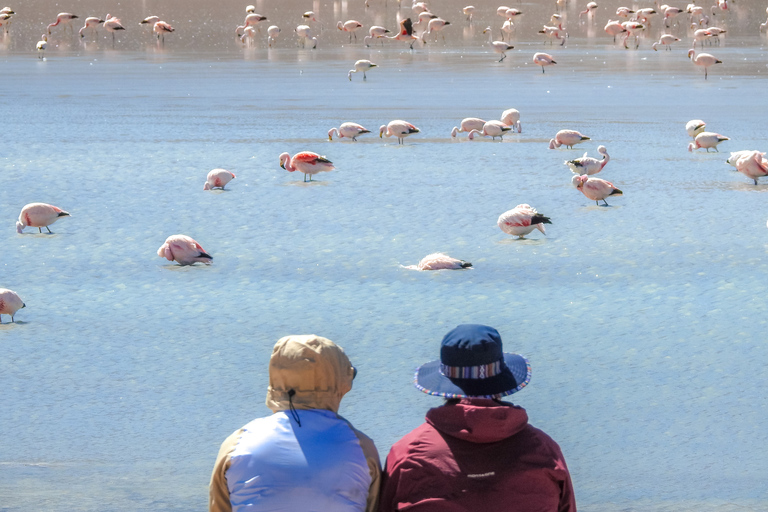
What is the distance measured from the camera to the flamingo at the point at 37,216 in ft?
25.1

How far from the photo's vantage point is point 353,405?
4.57 m

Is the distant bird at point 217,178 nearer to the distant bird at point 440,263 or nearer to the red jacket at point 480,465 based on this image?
the distant bird at point 440,263

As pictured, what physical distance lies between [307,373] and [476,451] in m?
Answer: 0.46

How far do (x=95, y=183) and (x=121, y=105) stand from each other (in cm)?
616

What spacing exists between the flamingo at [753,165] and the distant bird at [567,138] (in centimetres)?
212

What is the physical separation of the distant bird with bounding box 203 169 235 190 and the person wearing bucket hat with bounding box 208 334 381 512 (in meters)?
6.59

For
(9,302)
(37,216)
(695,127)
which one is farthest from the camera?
(695,127)

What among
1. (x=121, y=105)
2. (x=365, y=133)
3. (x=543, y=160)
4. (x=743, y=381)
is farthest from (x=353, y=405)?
(x=121, y=105)

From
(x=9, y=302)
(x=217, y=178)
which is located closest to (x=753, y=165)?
(x=217, y=178)

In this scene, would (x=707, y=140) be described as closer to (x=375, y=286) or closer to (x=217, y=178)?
(x=217, y=178)

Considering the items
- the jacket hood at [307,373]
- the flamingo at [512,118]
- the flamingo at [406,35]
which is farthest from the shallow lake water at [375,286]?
the flamingo at [406,35]

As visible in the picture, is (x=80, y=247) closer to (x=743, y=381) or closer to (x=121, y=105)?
(x=743, y=381)

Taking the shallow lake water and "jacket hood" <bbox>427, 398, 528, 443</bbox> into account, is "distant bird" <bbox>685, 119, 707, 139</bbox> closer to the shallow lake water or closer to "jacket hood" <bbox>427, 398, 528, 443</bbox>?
the shallow lake water

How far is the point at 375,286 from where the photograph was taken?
253 inches
